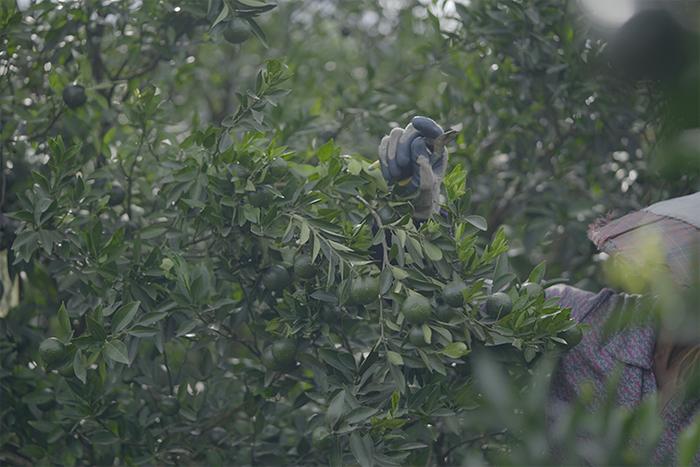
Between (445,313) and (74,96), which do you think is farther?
(74,96)

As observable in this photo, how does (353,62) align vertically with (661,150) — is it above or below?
below

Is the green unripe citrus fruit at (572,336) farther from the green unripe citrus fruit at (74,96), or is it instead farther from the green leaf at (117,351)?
the green unripe citrus fruit at (74,96)

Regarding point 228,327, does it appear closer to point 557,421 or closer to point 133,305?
point 133,305

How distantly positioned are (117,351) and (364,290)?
472 millimetres

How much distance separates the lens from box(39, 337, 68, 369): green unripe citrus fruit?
5.45 feet

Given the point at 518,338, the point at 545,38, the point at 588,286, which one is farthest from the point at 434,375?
the point at 545,38

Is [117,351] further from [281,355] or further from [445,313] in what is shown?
[445,313]

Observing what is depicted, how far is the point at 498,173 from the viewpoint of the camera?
2697 mm

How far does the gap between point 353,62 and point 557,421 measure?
2296mm

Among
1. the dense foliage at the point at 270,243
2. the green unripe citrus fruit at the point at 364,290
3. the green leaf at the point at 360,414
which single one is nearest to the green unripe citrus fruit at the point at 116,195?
the dense foliage at the point at 270,243

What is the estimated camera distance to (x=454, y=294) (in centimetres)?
164

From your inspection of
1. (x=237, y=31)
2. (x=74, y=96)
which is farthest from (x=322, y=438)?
(x=74, y=96)

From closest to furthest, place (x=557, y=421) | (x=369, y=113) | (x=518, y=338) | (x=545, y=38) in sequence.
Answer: (x=518, y=338) < (x=557, y=421) < (x=545, y=38) < (x=369, y=113)

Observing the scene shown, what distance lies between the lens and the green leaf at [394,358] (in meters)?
1.59
